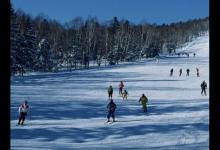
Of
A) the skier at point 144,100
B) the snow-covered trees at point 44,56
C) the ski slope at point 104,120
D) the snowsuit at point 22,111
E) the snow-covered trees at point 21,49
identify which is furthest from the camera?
A: the snow-covered trees at point 44,56

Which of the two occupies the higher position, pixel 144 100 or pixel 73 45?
pixel 73 45

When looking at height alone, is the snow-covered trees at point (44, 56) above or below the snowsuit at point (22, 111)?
above

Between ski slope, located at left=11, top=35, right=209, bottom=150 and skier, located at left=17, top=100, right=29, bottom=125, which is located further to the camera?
skier, located at left=17, top=100, right=29, bottom=125

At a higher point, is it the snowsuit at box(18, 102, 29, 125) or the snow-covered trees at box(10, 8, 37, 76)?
the snow-covered trees at box(10, 8, 37, 76)

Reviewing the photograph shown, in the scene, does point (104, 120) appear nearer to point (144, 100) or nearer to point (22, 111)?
point (144, 100)

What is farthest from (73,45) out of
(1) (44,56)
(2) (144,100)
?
(2) (144,100)

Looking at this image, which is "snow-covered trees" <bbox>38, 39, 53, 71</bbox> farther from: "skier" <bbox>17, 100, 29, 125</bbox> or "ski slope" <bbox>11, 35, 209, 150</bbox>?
"skier" <bbox>17, 100, 29, 125</bbox>

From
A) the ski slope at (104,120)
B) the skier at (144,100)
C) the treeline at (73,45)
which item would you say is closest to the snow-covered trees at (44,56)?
the treeline at (73,45)

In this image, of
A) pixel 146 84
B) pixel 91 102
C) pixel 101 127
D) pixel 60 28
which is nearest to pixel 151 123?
pixel 101 127

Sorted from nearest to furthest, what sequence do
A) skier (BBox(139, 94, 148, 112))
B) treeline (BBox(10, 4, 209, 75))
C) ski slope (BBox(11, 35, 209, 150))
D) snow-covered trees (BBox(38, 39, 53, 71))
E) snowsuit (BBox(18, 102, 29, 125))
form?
ski slope (BBox(11, 35, 209, 150)) < snowsuit (BBox(18, 102, 29, 125)) < skier (BBox(139, 94, 148, 112)) < treeline (BBox(10, 4, 209, 75)) < snow-covered trees (BBox(38, 39, 53, 71))

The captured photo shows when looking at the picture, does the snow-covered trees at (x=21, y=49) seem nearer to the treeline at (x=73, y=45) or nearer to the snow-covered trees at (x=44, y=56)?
the treeline at (x=73, y=45)

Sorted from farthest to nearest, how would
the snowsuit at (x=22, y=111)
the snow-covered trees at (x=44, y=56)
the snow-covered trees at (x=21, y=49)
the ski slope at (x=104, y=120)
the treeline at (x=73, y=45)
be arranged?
1. the snow-covered trees at (x=44, y=56)
2. the treeline at (x=73, y=45)
3. the snow-covered trees at (x=21, y=49)
4. the snowsuit at (x=22, y=111)
5. the ski slope at (x=104, y=120)

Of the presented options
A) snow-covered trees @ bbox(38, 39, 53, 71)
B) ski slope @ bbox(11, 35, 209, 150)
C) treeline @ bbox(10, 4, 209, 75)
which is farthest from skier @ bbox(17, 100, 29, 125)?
snow-covered trees @ bbox(38, 39, 53, 71)
